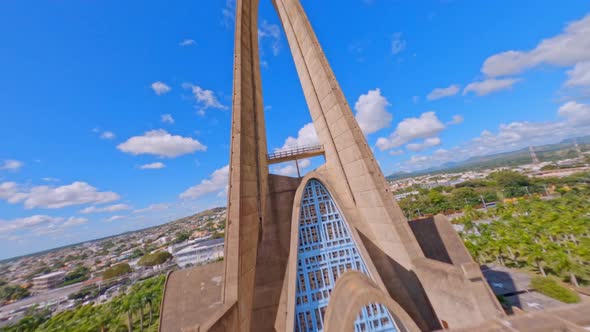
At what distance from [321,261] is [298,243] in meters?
1.45

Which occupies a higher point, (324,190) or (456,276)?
(324,190)

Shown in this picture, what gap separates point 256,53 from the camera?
1372cm

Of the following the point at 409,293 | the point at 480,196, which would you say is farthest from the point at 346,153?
the point at 480,196

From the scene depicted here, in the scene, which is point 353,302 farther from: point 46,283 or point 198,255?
point 46,283

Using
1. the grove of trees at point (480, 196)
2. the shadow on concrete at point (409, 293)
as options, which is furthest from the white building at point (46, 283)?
the grove of trees at point (480, 196)

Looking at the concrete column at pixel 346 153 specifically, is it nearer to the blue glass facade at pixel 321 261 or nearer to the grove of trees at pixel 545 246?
the blue glass facade at pixel 321 261

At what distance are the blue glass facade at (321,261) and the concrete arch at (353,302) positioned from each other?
2.11 meters

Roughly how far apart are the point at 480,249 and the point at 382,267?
3043 centimetres

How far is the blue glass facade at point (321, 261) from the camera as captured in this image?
25.8ft

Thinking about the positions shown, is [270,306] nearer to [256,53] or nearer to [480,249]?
[256,53]

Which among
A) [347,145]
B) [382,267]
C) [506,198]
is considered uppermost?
[347,145]

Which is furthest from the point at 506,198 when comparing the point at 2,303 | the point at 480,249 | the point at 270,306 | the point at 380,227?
the point at 2,303

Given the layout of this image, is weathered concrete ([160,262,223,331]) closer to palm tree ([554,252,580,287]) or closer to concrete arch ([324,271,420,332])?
concrete arch ([324,271,420,332])

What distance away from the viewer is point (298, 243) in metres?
9.20
